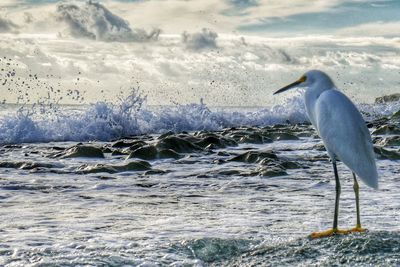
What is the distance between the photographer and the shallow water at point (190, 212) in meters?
5.97

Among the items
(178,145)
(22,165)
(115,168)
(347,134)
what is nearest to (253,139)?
(178,145)

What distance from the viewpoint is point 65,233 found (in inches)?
281

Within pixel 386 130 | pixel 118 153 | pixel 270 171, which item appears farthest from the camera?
pixel 386 130

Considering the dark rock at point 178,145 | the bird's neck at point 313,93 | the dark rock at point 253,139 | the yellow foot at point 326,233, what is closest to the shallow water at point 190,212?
the yellow foot at point 326,233

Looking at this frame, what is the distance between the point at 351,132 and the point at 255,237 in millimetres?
1494

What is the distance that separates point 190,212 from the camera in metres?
8.63

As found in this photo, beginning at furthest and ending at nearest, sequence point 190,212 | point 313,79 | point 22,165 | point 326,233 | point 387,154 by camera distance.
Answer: point 387,154, point 22,165, point 190,212, point 313,79, point 326,233

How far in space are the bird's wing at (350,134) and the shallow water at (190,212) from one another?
0.70 m

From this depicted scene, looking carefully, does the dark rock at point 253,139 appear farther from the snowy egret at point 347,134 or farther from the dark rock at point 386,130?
the snowy egret at point 347,134

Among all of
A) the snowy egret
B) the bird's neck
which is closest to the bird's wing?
the snowy egret

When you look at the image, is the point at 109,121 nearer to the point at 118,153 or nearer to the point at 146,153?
the point at 118,153

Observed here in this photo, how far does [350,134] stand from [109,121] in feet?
69.0

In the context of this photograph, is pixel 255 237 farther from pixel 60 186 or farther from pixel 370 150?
pixel 60 186

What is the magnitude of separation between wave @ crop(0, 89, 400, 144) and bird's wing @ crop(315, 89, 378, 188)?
58.1 feet
